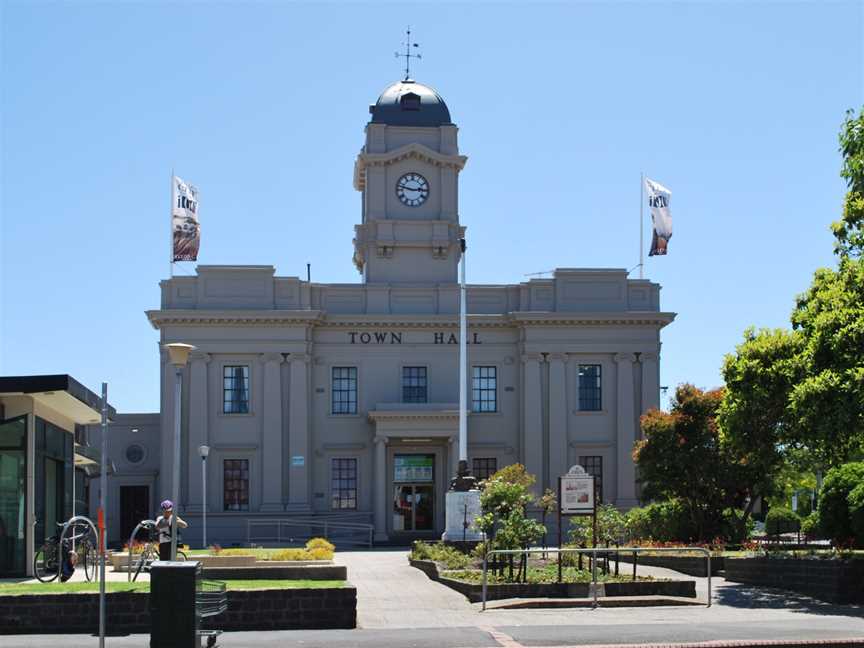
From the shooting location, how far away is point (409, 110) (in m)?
55.8

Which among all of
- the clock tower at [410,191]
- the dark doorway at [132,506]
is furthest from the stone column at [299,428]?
the dark doorway at [132,506]

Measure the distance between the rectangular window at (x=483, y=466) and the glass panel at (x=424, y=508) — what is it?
6.53 feet

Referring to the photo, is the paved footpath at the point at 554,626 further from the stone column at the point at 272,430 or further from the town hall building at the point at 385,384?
the town hall building at the point at 385,384

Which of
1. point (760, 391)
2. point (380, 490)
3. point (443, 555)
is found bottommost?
point (443, 555)

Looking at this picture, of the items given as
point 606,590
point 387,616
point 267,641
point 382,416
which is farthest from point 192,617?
point 382,416

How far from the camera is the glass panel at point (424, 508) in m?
52.3

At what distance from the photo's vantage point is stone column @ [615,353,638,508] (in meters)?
52.5

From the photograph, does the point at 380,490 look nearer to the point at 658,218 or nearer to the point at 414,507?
the point at 414,507

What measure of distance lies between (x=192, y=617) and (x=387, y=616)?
6684mm

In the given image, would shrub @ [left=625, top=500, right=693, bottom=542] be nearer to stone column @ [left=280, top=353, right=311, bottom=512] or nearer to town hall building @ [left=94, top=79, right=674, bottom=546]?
town hall building @ [left=94, top=79, right=674, bottom=546]

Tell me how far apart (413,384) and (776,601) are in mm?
29646

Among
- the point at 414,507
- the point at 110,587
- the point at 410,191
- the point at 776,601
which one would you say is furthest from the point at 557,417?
the point at 110,587

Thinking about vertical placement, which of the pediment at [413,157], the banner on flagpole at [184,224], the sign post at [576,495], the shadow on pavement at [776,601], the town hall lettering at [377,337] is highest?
the pediment at [413,157]

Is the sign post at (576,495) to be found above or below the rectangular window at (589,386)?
below
